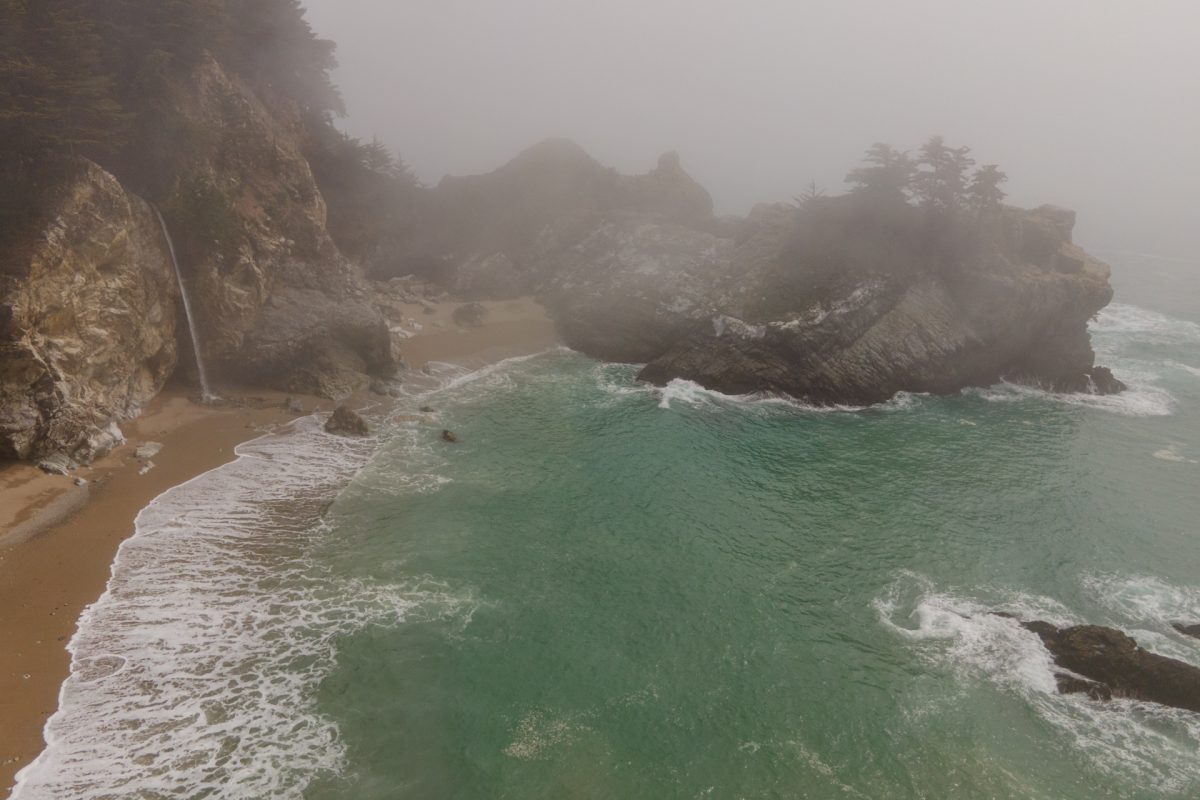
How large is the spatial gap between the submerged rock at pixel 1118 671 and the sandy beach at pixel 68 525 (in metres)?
29.9

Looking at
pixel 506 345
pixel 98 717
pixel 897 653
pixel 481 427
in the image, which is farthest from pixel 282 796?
pixel 506 345

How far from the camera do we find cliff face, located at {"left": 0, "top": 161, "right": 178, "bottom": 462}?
25.4m

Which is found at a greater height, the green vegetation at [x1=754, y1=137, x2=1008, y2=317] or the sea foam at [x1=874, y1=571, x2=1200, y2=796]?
the green vegetation at [x1=754, y1=137, x2=1008, y2=317]

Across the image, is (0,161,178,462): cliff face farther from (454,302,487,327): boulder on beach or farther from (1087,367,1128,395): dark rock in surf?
(1087,367,1128,395): dark rock in surf

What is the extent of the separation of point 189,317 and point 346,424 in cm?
1088

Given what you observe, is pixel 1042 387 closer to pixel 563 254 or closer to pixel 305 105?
pixel 563 254

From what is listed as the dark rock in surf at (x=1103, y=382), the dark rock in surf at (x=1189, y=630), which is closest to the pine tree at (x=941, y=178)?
the dark rock in surf at (x=1103, y=382)

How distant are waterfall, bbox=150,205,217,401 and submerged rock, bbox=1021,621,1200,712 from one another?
134 feet

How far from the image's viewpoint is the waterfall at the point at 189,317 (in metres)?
35.2

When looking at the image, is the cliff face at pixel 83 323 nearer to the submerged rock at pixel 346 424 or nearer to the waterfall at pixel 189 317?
the waterfall at pixel 189 317

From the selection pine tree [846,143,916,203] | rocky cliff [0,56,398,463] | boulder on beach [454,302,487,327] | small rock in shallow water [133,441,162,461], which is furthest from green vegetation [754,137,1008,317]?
small rock in shallow water [133,441,162,461]

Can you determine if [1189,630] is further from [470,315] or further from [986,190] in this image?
[470,315]

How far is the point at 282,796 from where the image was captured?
1575 centimetres

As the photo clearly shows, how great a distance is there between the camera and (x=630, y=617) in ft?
74.6
